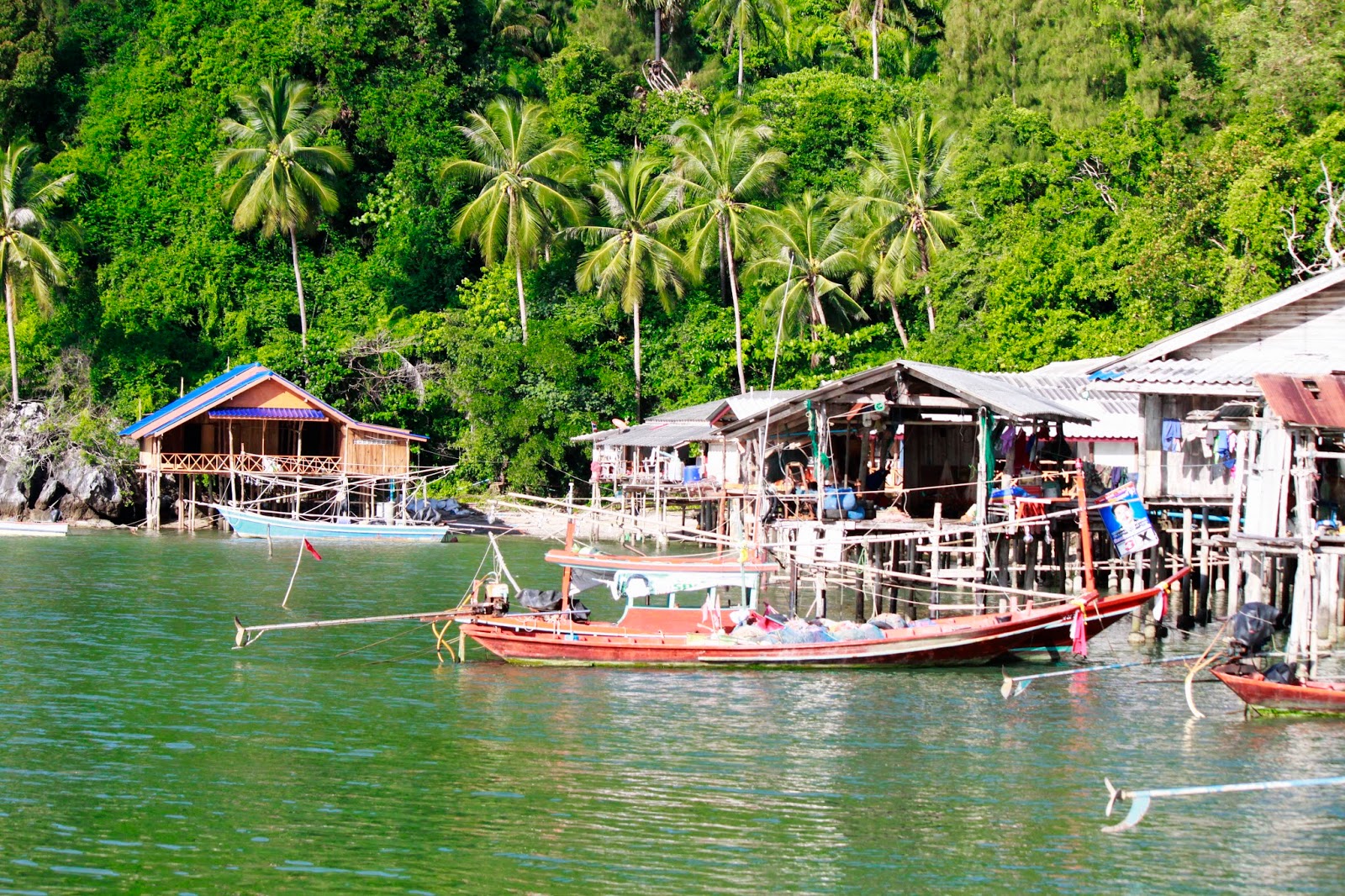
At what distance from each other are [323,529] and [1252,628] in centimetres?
3456

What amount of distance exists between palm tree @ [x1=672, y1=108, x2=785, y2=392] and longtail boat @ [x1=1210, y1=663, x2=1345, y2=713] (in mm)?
32822

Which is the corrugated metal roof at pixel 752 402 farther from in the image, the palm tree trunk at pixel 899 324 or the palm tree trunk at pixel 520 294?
the palm tree trunk at pixel 520 294

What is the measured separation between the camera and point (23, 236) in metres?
51.1

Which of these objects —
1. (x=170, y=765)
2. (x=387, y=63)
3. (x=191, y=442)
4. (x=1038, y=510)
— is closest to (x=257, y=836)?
(x=170, y=765)

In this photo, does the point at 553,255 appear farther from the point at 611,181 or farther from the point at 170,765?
the point at 170,765

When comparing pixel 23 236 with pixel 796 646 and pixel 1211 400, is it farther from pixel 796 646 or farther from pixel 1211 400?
pixel 1211 400

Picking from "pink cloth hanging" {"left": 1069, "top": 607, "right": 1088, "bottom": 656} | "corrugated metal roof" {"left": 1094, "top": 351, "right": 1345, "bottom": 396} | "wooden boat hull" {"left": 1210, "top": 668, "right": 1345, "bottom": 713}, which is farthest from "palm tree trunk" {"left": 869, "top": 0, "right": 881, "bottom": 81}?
"wooden boat hull" {"left": 1210, "top": 668, "right": 1345, "bottom": 713}

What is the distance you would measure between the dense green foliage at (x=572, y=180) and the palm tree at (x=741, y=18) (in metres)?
0.19

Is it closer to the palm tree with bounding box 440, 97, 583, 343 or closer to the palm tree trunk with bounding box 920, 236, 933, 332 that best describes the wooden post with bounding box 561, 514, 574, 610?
the palm tree trunk with bounding box 920, 236, 933, 332

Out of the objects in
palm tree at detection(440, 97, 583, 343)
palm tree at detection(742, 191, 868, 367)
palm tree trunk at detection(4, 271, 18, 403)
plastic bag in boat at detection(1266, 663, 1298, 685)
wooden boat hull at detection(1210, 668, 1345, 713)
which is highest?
palm tree at detection(440, 97, 583, 343)

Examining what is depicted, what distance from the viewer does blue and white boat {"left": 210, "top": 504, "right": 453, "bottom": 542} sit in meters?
47.1

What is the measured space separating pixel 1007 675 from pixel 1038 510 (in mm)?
5000

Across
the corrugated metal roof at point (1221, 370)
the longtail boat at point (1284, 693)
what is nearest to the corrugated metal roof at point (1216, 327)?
the corrugated metal roof at point (1221, 370)

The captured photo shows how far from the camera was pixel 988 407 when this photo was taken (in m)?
25.2
